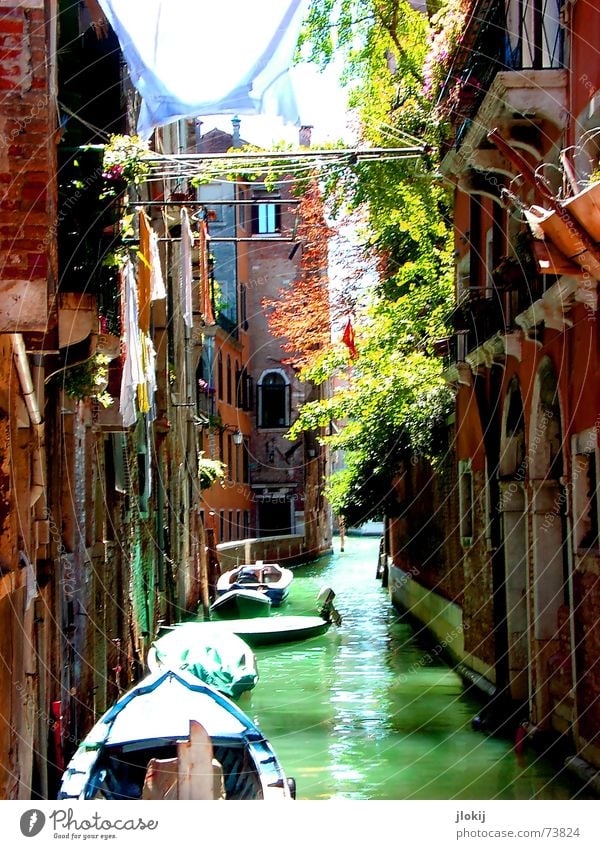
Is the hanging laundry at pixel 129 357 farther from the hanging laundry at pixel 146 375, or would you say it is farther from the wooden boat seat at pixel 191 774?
the wooden boat seat at pixel 191 774

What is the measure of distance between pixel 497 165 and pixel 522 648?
4969 millimetres

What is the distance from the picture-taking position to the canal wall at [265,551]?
112 ft

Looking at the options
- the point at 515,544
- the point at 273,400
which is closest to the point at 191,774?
the point at 515,544

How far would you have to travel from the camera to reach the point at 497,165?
13.3m

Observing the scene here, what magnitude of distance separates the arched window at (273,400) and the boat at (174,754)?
33.2 meters

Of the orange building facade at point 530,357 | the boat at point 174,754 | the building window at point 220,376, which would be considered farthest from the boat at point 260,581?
the boat at point 174,754

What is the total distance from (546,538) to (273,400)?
32111 millimetres

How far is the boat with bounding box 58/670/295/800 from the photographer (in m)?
8.65

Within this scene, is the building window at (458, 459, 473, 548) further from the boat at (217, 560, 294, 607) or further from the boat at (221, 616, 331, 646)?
the boat at (217, 560, 294, 607)

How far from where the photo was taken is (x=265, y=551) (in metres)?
39.4

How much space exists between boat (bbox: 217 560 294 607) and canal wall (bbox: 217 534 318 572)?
1737 millimetres

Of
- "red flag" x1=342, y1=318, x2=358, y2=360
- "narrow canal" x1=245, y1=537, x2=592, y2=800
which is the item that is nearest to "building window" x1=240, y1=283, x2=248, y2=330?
"narrow canal" x1=245, y1=537, x2=592, y2=800

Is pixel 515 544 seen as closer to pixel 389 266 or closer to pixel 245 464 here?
pixel 389 266

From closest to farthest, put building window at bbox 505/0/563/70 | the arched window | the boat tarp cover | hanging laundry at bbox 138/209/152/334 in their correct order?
the boat tarp cover < building window at bbox 505/0/563/70 < hanging laundry at bbox 138/209/152/334 < the arched window
